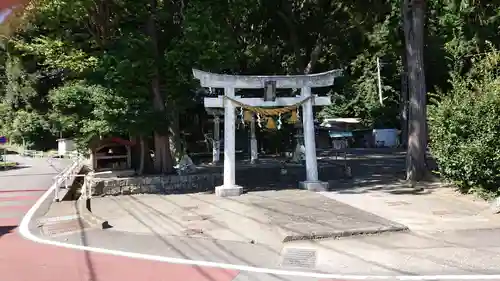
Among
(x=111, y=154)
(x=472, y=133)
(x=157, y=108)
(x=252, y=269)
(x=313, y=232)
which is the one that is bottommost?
(x=252, y=269)

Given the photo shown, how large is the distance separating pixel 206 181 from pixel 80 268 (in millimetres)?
10786

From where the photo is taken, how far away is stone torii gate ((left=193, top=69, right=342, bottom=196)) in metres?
16.4

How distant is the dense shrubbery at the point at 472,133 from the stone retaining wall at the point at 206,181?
5.79 metres

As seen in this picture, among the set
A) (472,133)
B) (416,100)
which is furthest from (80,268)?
(416,100)

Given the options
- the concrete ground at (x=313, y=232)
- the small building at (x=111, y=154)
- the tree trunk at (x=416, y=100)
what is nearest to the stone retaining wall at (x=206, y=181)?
the concrete ground at (x=313, y=232)

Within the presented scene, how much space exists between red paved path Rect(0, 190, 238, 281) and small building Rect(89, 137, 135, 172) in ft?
34.0

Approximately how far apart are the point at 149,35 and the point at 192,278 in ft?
42.5

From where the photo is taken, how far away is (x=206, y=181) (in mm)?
18609

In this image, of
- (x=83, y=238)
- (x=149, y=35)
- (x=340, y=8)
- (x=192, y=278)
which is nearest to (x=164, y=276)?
(x=192, y=278)

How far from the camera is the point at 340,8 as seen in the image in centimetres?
2672

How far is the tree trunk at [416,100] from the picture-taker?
1884cm

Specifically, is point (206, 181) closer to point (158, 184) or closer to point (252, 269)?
point (158, 184)

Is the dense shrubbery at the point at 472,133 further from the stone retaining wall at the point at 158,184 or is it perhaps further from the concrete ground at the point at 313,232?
the stone retaining wall at the point at 158,184

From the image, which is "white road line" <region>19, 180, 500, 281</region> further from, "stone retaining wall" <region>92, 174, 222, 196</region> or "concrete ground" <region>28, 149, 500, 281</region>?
"stone retaining wall" <region>92, 174, 222, 196</region>
